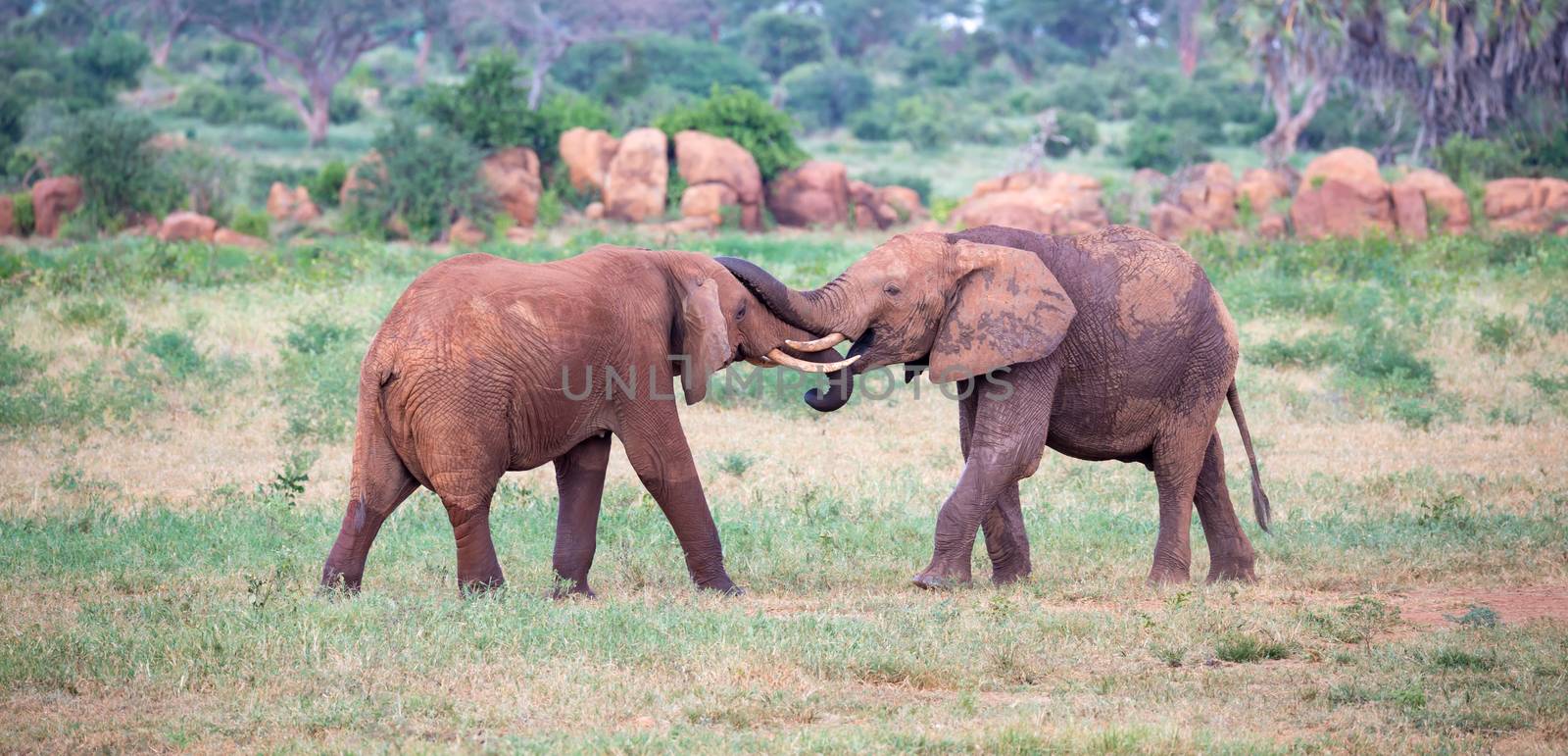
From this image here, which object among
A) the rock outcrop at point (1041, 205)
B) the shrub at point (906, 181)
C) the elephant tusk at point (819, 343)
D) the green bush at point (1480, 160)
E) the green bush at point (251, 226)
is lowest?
the shrub at point (906, 181)

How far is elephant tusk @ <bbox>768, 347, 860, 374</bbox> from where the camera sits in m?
7.71

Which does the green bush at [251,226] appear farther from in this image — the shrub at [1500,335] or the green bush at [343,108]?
the green bush at [343,108]

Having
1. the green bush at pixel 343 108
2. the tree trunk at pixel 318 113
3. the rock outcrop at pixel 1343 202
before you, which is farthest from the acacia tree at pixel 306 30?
the rock outcrop at pixel 1343 202

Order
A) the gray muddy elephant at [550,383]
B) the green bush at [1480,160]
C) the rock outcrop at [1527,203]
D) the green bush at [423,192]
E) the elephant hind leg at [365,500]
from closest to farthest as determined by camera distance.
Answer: the gray muddy elephant at [550,383] < the elephant hind leg at [365,500] < the rock outcrop at [1527,203] < the green bush at [423,192] < the green bush at [1480,160]

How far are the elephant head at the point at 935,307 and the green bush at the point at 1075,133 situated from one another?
31.9m

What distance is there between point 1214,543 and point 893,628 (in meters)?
2.43

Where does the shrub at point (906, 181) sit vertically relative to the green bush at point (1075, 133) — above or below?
below

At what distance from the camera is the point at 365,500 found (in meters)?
7.27

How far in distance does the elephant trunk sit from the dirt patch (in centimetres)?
293

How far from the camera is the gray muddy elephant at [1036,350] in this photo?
7.69m

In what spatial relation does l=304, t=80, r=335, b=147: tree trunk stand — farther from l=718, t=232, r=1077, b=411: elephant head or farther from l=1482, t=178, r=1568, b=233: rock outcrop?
l=718, t=232, r=1077, b=411: elephant head

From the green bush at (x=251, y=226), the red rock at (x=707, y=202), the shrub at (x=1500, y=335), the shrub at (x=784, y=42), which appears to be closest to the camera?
the shrub at (x=1500, y=335)

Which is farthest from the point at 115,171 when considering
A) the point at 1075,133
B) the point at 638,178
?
the point at 1075,133

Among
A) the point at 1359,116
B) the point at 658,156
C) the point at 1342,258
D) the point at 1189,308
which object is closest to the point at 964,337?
the point at 1189,308
